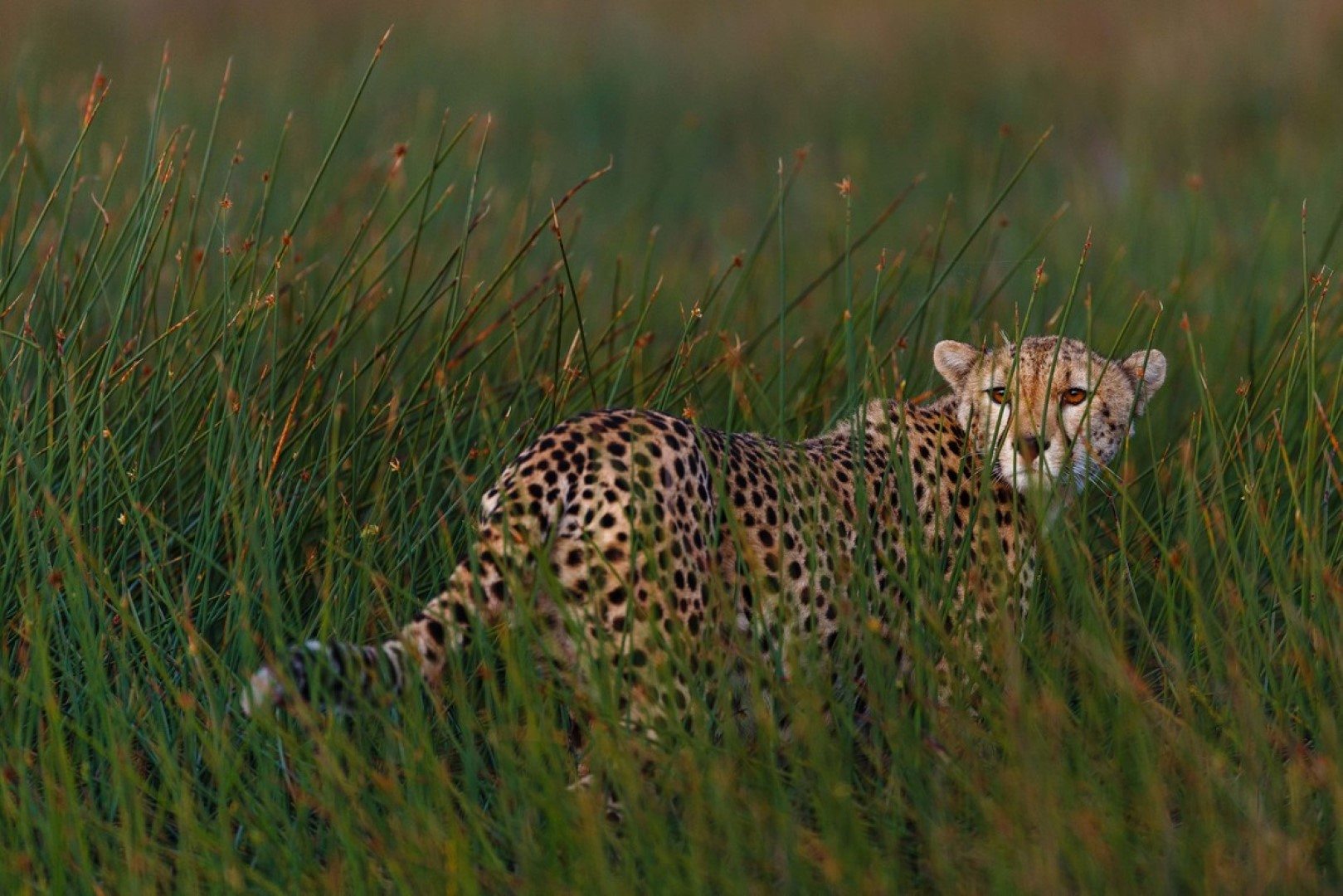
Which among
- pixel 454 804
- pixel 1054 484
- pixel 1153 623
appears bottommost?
pixel 454 804

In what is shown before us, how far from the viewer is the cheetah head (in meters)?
3.38

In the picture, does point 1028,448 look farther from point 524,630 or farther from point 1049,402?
point 524,630

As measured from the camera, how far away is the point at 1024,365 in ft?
11.7

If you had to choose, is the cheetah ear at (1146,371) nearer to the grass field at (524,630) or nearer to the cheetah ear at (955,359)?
the grass field at (524,630)

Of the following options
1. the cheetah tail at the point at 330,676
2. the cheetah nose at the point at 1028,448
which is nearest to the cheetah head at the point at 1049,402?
the cheetah nose at the point at 1028,448

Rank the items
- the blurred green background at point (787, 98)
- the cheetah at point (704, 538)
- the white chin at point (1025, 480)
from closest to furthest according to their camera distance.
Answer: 1. the cheetah at point (704, 538)
2. the white chin at point (1025, 480)
3. the blurred green background at point (787, 98)

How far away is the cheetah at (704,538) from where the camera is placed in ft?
9.37

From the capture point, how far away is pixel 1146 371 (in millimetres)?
3670

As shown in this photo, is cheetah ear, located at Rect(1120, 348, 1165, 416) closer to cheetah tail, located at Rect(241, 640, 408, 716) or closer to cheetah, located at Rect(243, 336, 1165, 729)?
cheetah, located at Rect(243, 336, 1165, 729)

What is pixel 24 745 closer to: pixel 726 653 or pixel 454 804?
pixel 454 804

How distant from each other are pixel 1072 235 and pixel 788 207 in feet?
6.53

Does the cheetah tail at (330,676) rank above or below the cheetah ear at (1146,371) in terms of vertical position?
below

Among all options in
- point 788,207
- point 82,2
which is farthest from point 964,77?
point 82,2

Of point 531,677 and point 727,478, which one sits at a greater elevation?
point 727,478
